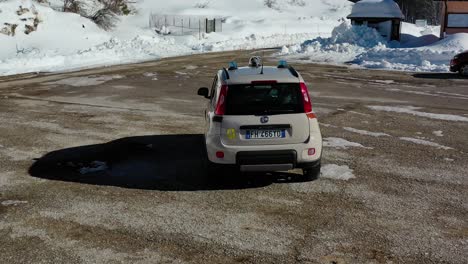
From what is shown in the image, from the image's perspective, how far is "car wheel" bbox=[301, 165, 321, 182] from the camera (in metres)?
7.46

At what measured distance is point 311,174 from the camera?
7531 millimetres

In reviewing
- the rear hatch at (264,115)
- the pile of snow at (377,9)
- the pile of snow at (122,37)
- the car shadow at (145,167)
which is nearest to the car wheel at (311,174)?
the car shadow at (145,167)

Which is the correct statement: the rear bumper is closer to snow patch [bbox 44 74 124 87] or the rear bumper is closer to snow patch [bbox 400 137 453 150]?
snow patch [bbox 400 137 453 150]

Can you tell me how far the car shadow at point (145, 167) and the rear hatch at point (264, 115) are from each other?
61cm

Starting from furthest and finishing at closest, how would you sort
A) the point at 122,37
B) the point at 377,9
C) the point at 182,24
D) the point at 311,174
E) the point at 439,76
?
the point at 182,24 < the point at 122,37 < the point at 377,9 < the point at 439,76 < the point at 311,174


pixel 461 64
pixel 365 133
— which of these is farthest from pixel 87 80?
pixel 461 64

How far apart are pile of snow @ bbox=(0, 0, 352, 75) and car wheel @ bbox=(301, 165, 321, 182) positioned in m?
21.4

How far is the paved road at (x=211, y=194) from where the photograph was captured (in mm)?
5438

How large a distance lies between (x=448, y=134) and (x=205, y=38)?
39.4 meters

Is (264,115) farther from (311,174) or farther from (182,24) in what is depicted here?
(182,24)

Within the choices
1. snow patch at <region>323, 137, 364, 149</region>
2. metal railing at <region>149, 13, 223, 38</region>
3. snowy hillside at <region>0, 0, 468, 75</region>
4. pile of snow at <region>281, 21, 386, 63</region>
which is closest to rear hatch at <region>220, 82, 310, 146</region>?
snow patch at <region>323, 137, 364, 149</region>

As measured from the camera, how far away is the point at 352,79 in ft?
70.6

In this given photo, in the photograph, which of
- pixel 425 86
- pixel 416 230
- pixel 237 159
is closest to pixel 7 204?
pixel 237 159

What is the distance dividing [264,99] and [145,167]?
275cm
